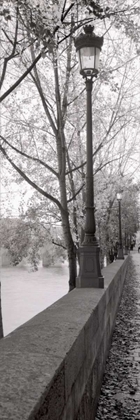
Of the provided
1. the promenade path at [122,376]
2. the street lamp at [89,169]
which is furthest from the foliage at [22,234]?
the street lamp at [89,169]

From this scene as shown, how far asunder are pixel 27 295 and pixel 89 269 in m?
52.2

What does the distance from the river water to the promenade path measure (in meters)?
30.8

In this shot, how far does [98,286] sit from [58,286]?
56.9 m

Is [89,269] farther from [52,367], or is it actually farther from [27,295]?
[27,295]

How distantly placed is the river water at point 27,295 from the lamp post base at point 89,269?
3226 cm

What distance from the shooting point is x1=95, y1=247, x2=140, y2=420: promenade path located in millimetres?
5195

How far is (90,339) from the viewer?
469 cm

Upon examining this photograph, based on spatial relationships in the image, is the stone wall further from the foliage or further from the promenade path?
the foliage

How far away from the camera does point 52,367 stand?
2771mm

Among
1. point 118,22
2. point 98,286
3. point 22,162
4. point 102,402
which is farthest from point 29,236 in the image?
point 102,402

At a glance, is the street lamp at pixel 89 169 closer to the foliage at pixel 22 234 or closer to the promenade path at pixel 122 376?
the promenade path at pixel 122 376

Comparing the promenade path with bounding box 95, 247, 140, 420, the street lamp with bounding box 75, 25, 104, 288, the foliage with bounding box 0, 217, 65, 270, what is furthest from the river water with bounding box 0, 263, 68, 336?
the street lamp with bounding box 75, 25, 104, 288

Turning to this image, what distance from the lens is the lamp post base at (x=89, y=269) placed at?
7824mm

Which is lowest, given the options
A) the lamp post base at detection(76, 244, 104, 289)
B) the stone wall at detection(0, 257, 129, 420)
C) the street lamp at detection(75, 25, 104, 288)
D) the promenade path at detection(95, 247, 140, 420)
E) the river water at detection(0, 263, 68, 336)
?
the river water at detection(0, 263, 68, 336)
